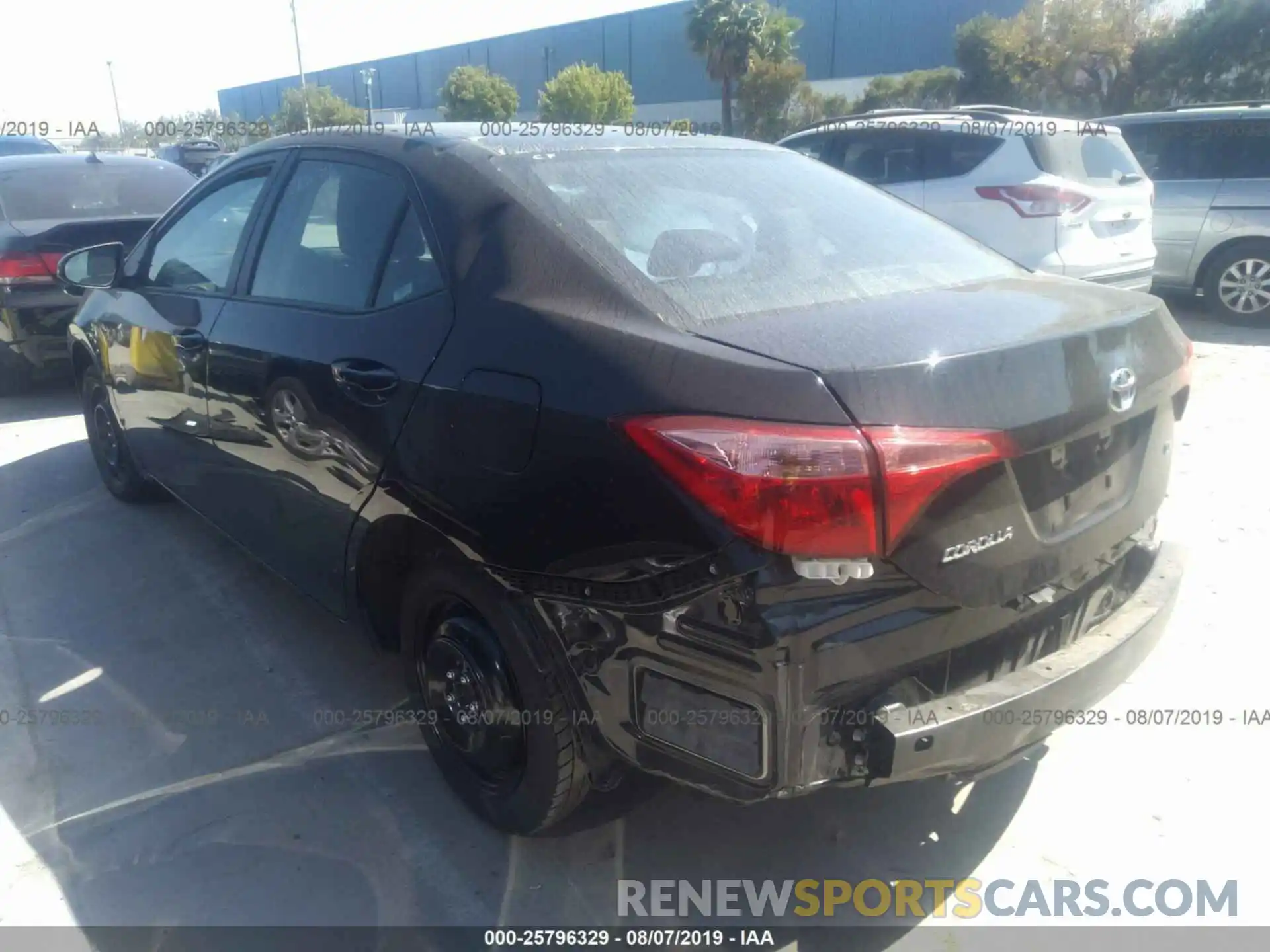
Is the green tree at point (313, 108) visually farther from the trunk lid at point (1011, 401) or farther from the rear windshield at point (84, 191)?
the trunk lid at point (1011, 401)

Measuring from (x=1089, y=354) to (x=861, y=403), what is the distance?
64cm

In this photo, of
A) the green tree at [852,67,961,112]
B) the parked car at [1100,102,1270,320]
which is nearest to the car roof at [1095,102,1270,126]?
the parked car at [1100,102,1270,320]

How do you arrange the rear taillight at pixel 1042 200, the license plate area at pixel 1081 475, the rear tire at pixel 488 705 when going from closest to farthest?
the license plate area at pixel 1081 475 → the rear tire at pixel 488 705 → the rear taillight at pixel 1042 200

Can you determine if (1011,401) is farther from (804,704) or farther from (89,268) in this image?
(89,268)

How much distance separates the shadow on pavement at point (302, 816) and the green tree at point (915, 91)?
1351 inches

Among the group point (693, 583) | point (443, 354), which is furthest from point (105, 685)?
point (693, 583)

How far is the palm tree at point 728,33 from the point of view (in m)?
41.9

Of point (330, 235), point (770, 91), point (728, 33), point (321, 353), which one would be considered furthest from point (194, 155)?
point (728, 33)

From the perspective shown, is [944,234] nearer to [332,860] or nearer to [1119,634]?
[1119,634]

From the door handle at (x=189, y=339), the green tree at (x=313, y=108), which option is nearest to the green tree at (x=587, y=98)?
the green tree at (x=313, y=108)

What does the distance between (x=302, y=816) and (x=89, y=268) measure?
281 cm

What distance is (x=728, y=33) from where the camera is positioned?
41.9 meters

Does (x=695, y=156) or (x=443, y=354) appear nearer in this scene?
(x=443, y=354)

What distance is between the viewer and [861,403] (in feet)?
5.95
